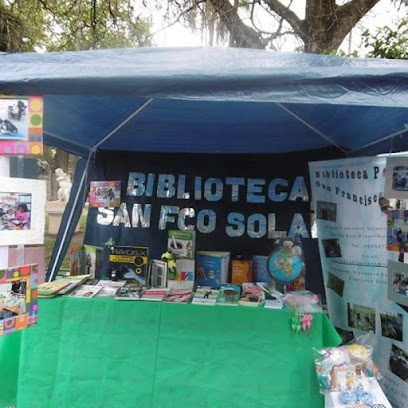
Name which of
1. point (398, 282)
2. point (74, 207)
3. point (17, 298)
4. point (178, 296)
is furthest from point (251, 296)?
point (74, 207)

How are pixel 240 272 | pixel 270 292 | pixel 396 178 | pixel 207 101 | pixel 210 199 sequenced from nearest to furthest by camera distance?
pixel 207 101 → pixel 396 178 → pixel 270 292 → pixel 240 272 → pixel 210 199

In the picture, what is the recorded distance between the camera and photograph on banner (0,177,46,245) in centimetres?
131

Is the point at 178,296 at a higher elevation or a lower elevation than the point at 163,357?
higher

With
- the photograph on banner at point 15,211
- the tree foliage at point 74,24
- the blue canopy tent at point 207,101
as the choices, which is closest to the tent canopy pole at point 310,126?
the blue canopy tent at point 207,101

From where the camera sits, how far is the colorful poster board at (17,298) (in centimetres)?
133

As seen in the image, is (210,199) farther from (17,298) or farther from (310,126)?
(17,298)

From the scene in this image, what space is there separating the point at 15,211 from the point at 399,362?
6.59 feet

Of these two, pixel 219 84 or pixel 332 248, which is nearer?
pixel 219 84

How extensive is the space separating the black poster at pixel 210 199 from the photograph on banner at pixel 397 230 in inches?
37.7

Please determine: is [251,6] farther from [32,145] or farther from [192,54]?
[32,145]

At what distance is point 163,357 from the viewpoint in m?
1.98

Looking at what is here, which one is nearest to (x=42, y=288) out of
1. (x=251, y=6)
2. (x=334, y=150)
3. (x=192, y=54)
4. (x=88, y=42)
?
(x=192, y=54)

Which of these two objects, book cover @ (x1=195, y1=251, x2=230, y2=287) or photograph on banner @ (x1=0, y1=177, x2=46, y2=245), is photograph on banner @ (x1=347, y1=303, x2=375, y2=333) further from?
photograph on banner @ (x1=0, y1=177, x2=46, y2=245)

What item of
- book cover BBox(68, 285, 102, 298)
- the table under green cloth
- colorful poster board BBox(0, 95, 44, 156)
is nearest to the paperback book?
book cover BBox(68, 285, 102, 298)
